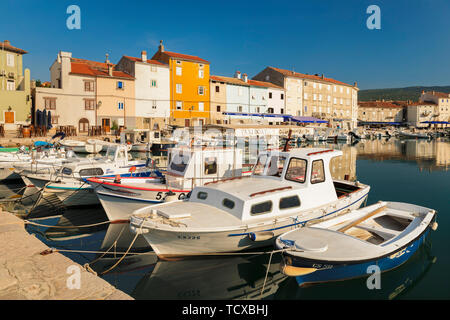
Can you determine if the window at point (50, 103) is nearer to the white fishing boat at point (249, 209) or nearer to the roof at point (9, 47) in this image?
the roof at point (9, 47)

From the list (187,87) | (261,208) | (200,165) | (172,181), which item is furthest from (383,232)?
(187,87)

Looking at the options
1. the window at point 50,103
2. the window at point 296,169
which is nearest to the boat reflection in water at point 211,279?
the window at point 296,169

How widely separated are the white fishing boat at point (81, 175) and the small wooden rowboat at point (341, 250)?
932 cm

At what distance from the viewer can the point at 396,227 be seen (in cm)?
1101

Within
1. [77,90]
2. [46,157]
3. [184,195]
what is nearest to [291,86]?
[77,90]

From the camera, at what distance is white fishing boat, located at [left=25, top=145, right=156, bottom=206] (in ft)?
48.6

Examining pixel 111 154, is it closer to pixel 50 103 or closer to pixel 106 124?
pixel 50 103

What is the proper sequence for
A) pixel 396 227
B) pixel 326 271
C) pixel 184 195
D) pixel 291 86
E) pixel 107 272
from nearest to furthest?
pixel 326 271
pixel 107 272
pixel 396 227
pixel 184 195
pixel 291 86

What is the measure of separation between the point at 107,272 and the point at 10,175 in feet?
53.3

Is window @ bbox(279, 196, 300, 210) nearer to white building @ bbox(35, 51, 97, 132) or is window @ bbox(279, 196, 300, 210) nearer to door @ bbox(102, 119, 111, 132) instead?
door @ bbox(102, 119, 111, 132)

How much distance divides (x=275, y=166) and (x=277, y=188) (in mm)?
1960

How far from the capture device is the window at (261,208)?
30.5 ft

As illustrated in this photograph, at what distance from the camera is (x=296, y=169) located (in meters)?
11.1
